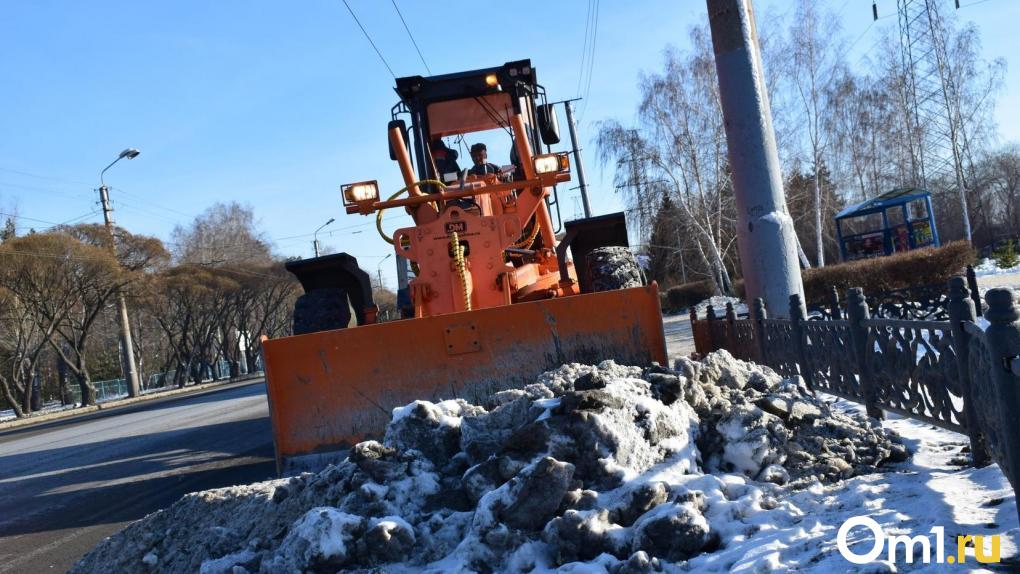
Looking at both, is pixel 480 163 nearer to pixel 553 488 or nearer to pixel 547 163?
pixel 547 163

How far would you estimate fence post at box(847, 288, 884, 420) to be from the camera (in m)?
5.28

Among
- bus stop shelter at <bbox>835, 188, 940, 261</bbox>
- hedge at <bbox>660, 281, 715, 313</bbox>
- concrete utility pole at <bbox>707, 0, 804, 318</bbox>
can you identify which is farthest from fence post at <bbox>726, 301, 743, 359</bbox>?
hedge at <bbox>660, 281, 715, 313</bbox>

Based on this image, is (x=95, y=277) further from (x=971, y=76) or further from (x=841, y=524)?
(x=971, y=76)

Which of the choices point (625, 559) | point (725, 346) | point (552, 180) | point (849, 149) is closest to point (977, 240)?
point (849, 149)

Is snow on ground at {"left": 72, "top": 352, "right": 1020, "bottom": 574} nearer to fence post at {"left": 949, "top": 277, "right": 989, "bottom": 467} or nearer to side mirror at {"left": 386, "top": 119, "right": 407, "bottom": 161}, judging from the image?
fence post at {"left": 949, "top": 277, "right": 989, "bottom": 467}

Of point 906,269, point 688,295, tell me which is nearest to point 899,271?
point 906,269

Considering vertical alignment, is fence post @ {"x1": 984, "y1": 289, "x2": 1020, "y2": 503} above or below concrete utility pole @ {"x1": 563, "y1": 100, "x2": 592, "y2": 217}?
below

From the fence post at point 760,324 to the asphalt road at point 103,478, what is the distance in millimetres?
4651

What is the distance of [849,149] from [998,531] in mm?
39414

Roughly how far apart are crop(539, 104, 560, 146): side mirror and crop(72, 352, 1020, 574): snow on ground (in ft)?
11.6

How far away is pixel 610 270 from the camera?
7.55 m

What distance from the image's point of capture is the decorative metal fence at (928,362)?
3.06 m

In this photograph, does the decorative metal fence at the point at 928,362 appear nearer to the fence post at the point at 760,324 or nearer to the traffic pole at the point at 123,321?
the fence post at the point at 760,324

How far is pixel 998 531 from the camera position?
9.91 ft
